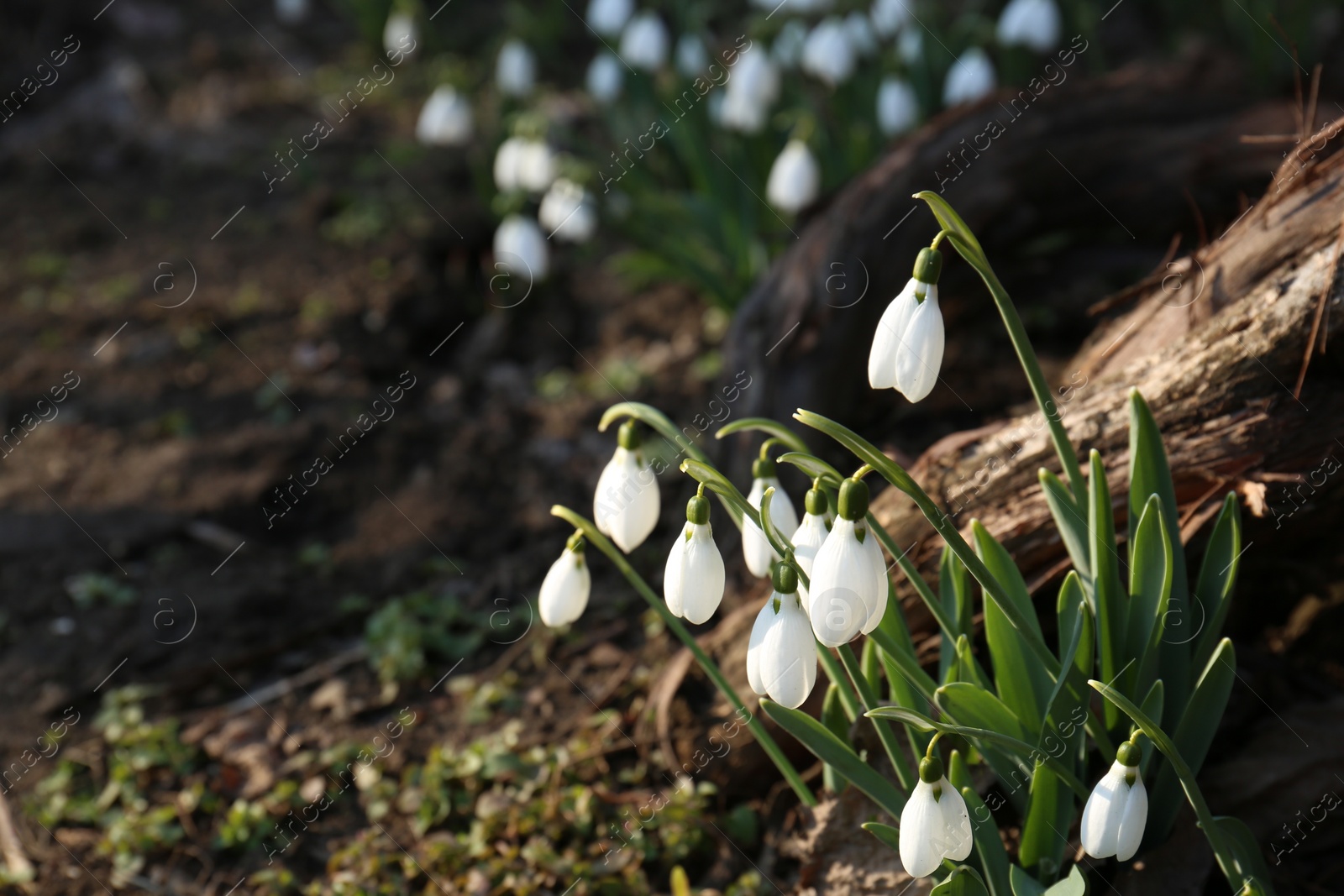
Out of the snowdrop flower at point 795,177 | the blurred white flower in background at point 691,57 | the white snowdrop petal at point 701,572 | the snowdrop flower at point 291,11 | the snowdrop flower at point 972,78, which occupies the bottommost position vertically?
the white snowdrop petal at point 701,572

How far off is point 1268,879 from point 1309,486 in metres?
0.66

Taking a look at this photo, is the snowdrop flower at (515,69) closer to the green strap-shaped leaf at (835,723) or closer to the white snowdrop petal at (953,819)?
the green strap-shaped leaf at (835,723)

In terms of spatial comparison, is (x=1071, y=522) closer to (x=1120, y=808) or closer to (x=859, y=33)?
(x=1120, y=808)

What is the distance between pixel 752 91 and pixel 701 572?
2.50 m

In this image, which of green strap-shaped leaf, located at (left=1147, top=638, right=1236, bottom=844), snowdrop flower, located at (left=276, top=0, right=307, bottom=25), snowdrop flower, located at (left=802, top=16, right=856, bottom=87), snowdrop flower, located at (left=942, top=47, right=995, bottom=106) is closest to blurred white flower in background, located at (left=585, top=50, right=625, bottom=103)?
snowdrop flower, located at (left=802, top=16, right=856, bottom=87)

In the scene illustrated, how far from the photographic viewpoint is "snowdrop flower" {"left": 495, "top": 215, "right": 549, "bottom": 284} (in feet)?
11.6

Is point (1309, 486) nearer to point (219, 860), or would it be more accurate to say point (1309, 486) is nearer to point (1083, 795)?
point (1083, 795)

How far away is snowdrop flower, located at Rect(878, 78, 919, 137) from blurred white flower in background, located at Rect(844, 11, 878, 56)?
34 centimetres

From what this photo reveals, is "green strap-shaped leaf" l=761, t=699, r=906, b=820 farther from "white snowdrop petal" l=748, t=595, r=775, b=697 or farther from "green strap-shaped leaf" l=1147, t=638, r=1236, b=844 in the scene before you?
"green strap-shaped leaf" l=1147, t=638, r=1236, b=844

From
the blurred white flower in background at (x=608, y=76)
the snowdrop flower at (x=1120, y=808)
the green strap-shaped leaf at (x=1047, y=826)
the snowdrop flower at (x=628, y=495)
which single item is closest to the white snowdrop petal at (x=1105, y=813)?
the snowdrop flower at (x=1120, y=808)

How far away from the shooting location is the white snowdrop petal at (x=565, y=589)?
1.61 meters

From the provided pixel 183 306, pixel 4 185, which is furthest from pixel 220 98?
pixel 183 306

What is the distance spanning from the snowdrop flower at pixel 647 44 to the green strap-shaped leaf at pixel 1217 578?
2.90 metres

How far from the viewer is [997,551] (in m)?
1.63
